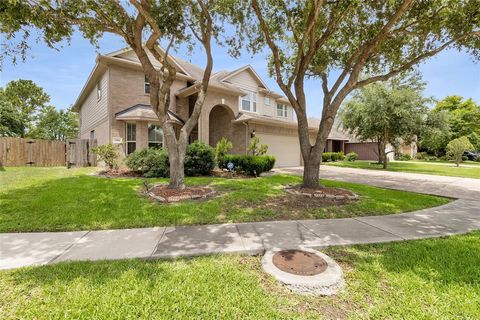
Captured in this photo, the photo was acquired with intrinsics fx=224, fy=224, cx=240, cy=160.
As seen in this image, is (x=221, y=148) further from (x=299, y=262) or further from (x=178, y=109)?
(x=299, y=262)

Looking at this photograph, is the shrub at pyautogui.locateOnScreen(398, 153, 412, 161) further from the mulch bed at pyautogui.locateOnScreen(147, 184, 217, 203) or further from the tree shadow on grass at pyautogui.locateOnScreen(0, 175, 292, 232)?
the mulch bed at pyautogui.locateOnScreen(147, 184, 217, 203)

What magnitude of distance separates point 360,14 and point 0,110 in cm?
3402

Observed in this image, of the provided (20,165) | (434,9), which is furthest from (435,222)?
(20,165)

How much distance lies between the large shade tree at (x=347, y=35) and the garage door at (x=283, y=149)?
8.06 m

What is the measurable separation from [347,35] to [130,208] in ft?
32.4

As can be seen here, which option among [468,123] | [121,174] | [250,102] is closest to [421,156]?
[468,123]

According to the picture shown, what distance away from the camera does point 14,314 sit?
219 centimetres

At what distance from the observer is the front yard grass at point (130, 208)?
4719mm

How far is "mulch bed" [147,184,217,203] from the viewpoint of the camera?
6541mm

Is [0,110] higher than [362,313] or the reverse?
higher

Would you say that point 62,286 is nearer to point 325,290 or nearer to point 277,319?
point 277,319

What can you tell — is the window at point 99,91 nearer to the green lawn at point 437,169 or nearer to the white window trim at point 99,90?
the white window trim at point 99,90

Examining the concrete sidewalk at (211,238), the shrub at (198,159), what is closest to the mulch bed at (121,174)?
the shrub at (198,159)

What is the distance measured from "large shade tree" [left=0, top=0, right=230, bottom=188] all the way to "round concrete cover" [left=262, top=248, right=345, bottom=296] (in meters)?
5.41
